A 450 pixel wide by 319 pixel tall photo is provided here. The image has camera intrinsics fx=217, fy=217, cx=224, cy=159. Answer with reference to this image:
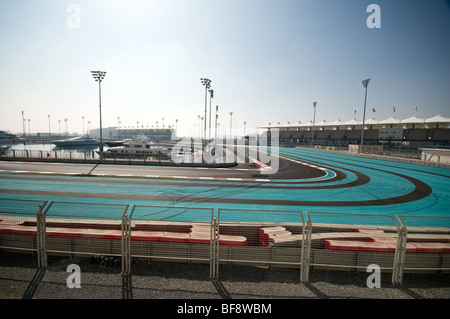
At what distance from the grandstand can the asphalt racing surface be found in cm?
3929

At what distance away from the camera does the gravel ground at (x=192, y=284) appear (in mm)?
5059

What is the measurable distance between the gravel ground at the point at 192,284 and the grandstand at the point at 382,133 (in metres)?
54.6

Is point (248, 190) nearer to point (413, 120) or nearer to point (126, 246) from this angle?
point (126, 246)

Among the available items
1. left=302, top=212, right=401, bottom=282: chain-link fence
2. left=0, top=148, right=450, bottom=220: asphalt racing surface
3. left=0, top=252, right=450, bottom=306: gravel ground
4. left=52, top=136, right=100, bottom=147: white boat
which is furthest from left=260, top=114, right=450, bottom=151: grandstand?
left=52, top=136, right=100, bottom=147: white boat

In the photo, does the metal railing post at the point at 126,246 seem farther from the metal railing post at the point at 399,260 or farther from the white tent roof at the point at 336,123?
the white tent roof at the point at 336,123

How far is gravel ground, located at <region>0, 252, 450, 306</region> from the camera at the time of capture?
5.06 m

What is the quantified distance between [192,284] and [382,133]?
227 feet

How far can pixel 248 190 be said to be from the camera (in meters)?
16.1

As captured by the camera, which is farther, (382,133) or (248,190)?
(382,133)

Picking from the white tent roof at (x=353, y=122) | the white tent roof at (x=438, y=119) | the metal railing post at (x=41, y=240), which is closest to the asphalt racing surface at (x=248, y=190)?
the metal railing post at (x=41, y=240)
